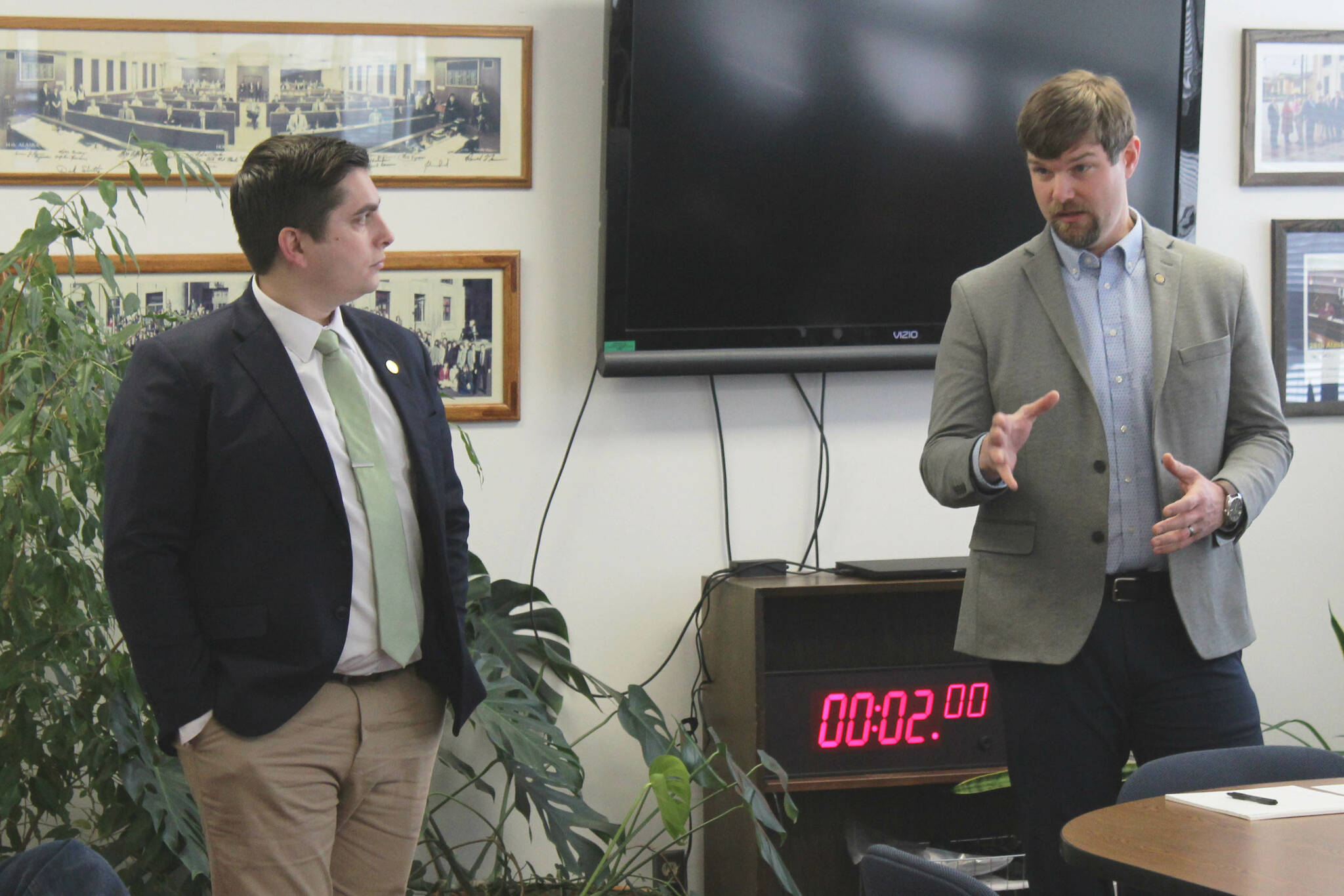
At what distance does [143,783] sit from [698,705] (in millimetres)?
1453

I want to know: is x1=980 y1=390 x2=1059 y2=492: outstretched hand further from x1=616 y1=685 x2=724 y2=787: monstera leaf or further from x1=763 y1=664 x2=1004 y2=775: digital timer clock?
x1=763 y1=664 x2=1004 y2=775: digital timer clock

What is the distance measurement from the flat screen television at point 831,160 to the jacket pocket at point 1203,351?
127 cm

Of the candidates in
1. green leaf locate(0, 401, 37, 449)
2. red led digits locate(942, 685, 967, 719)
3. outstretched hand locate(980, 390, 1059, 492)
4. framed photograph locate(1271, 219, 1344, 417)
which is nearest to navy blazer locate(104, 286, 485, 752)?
green leaf locate(0, 401, 37, 449)

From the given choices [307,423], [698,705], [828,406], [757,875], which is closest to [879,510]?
[828,406]

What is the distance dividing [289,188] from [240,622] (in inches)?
24.5

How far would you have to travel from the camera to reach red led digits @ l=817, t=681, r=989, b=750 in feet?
9.95

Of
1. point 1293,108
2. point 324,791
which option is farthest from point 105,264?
point 1293,108

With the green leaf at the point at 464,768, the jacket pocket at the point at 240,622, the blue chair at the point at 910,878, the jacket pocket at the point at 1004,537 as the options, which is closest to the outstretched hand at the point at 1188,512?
the jacket pocket at the point at 1004,537

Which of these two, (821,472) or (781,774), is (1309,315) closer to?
(821,472)

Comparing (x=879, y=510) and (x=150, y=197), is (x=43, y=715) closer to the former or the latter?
(x=150, y=197)

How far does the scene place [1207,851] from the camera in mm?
1360

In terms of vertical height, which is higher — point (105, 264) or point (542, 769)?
point (105, 264)

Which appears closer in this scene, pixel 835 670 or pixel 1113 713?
pixel 1113 713

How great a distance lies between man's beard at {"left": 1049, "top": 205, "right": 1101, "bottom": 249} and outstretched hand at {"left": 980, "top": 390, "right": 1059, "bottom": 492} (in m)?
0.32
